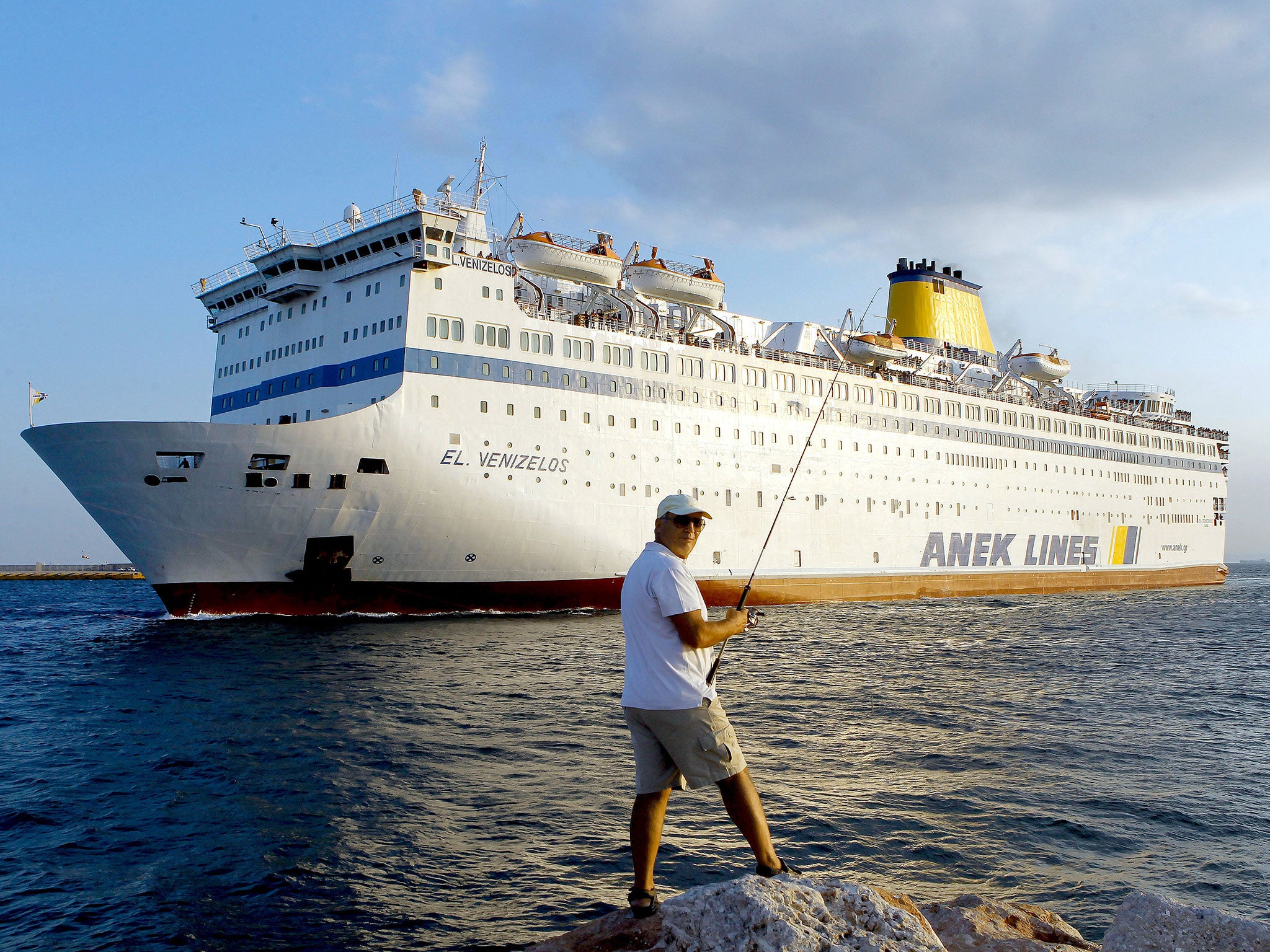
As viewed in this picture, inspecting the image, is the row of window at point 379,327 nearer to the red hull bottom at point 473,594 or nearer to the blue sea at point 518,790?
the red hull bottom at point 473,594

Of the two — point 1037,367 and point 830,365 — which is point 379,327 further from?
point 1037,367

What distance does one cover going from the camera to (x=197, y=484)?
18609mm

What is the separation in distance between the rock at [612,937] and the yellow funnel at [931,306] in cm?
4359

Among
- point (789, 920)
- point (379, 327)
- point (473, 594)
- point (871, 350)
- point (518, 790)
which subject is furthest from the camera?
point (871, 350)

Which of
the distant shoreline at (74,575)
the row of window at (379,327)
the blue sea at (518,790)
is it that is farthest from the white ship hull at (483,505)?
the distant shoreline at (74,575)

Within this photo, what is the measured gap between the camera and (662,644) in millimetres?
3678

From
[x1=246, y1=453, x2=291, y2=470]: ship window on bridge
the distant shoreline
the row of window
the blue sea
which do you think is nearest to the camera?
the blue sea

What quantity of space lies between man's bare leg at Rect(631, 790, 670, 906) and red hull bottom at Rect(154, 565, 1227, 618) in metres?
16.0

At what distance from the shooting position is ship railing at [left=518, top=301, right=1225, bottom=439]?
25.6 meters

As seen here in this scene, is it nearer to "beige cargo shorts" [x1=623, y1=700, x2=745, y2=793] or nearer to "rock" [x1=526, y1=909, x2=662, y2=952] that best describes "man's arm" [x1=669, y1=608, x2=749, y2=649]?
"beige cargo shorts" [x1=623, y1=700, x2=745, y2=793]

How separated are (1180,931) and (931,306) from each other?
4472cm

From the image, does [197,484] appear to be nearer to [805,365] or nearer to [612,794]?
[612,794]

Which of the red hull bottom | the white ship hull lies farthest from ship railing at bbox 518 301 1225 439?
the red hull bottom

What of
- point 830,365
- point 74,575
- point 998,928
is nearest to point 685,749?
point 998,928
